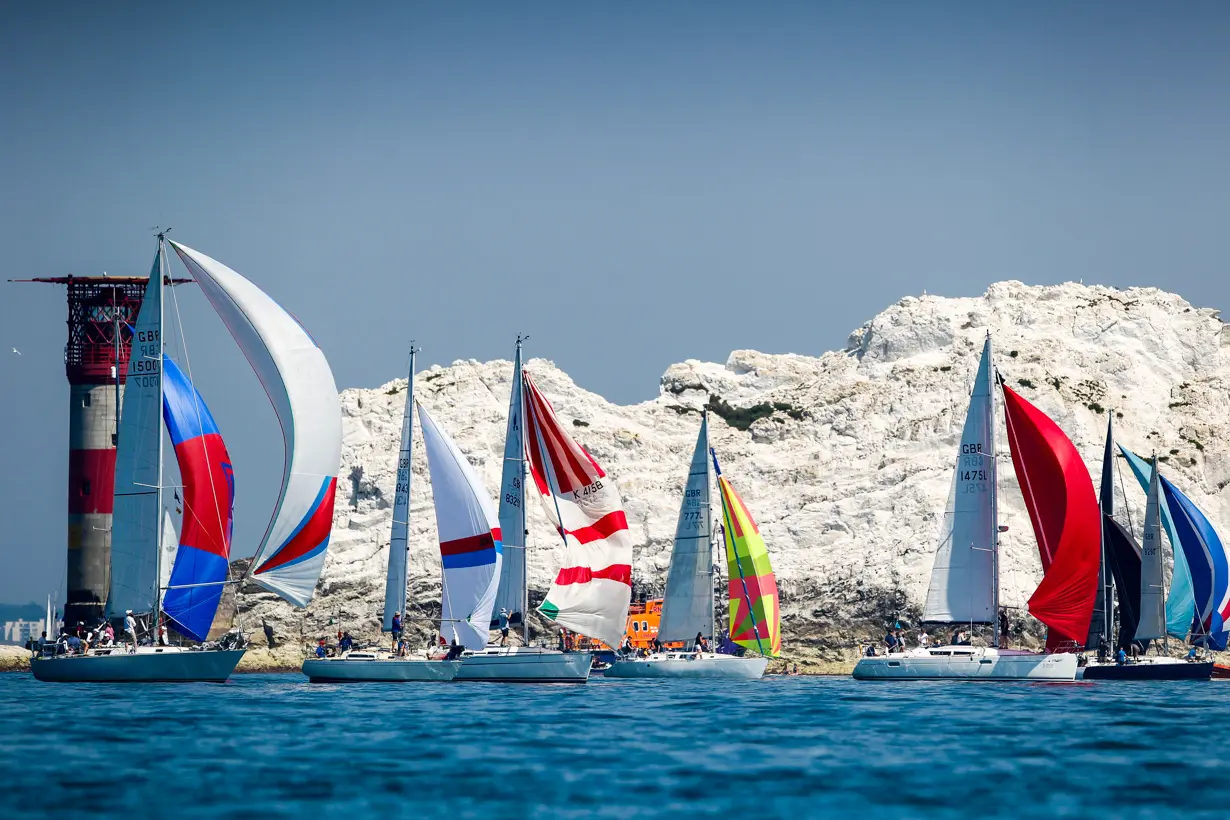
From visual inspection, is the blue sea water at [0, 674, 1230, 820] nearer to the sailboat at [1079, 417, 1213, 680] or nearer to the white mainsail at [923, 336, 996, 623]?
the white mainsail at [923, 336, 996, 623]

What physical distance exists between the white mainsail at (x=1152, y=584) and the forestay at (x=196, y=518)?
1229 inches

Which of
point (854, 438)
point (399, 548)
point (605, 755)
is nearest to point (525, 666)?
point (399, 548)

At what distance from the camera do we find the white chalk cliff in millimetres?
74562

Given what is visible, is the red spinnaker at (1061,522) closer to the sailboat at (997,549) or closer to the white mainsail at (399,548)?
the sailboat at (997,549)

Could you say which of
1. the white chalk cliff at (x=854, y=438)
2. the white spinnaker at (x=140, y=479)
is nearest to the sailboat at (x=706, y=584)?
the white chalk cliff at (x=854, y=438)

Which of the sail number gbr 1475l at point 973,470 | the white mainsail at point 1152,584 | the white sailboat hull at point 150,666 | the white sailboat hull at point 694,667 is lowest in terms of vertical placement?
the white sailboat hull at point 694,667

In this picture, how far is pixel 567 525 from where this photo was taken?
5475 cm

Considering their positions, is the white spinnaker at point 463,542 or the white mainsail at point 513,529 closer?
the white spinnaker at point 463,542

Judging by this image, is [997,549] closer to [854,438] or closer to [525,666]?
[525,666]

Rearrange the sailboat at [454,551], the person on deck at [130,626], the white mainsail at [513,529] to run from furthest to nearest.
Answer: the white mainsail at [513,529]
the sailboat at [454,551]
the person on deck at [130,626]

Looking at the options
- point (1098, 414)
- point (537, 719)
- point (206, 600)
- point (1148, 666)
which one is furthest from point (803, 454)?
point (537, 719)

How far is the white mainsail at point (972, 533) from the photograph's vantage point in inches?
2052

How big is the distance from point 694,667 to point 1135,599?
633 inches

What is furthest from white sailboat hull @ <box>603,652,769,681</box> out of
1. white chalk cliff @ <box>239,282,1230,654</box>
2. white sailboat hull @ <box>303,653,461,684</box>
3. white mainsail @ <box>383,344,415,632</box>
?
white chalk cliff @ <box>239,282,1230,654</box>
